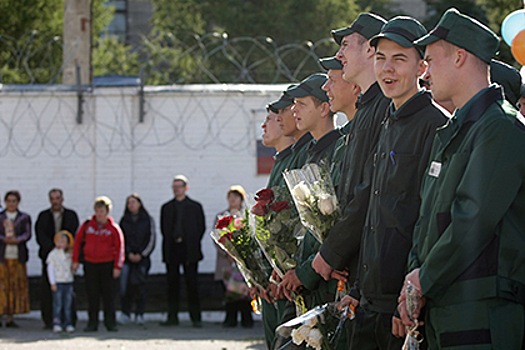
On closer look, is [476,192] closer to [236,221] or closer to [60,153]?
[236,221]

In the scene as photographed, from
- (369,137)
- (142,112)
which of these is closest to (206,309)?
(142,112)

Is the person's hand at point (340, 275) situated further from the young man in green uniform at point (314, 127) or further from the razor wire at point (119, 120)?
the razor wire at point (119, 120)

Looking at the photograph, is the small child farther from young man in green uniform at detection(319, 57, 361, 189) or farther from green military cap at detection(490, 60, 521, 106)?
green military cap at detection(490, 60, 521, 106)

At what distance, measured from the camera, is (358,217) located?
375cm

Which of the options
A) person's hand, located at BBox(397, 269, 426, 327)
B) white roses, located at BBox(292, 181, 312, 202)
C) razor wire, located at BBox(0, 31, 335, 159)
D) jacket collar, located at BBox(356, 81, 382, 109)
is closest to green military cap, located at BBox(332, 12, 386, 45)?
jacket collar, located at BBox(356, 81, 382, 109)

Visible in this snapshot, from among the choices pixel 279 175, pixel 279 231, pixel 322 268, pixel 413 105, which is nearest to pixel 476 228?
pixel 413 105

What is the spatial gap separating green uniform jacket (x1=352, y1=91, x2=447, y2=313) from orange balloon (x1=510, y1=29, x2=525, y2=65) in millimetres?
798

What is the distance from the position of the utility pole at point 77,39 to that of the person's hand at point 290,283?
31.5 feet

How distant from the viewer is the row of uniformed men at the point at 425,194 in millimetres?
2812

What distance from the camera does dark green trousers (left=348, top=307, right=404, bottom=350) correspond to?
3.38 meters

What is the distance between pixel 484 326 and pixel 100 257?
7738 millimetres

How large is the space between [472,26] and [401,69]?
0.51 meters

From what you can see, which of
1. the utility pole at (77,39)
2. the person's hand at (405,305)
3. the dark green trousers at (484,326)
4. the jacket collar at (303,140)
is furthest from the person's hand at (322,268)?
the utility pole at (77,39)

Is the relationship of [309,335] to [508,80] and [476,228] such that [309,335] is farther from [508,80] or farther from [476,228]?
[508,80]
